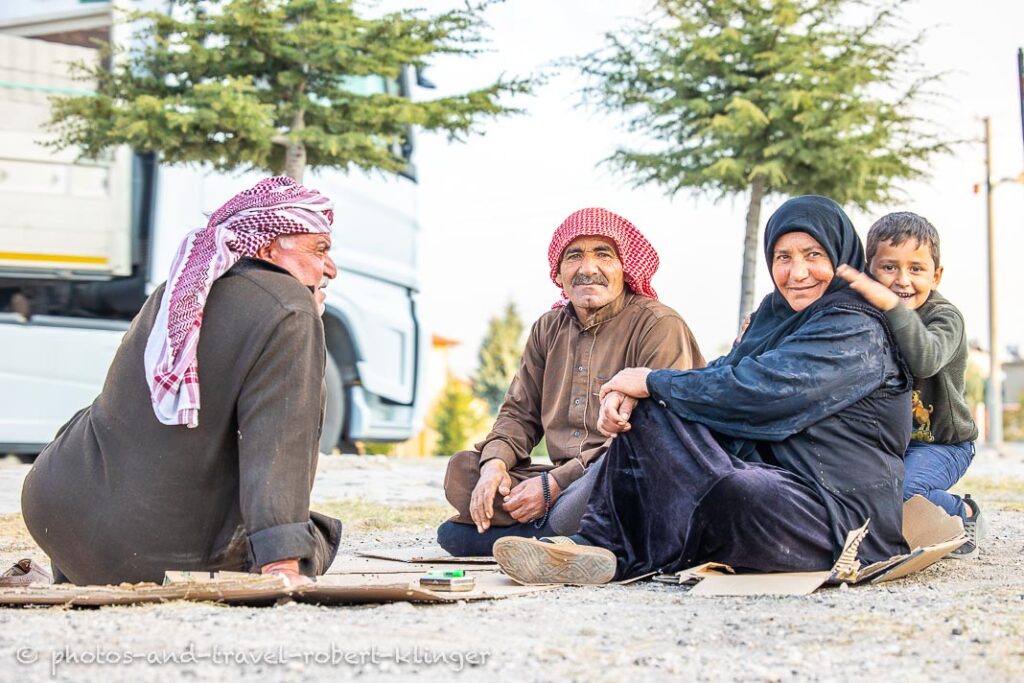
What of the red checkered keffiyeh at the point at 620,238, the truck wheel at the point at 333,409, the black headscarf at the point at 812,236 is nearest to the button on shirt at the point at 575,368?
the red checkered keffiyeh at the point at 620,238

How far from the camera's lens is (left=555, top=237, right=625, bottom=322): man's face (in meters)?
4.64

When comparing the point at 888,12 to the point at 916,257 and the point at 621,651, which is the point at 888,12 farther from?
the point at 621,651

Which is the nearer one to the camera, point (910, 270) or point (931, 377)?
point (910, 270)

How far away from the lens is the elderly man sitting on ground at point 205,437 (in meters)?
2.98

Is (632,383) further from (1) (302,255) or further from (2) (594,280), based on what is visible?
(1) (302,255)

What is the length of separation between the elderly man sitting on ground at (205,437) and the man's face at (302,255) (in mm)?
28

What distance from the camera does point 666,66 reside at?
13.0 metres

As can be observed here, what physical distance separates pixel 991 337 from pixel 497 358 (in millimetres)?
19028

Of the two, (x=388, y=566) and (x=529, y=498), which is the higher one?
(x=529, y=498)

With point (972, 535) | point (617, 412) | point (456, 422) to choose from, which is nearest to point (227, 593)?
point (617, 412)

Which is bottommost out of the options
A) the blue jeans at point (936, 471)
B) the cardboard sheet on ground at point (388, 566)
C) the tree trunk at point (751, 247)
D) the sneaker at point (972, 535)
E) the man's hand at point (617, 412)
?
the cardboard sheet on ground at point (388, 566)

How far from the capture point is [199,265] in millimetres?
3146

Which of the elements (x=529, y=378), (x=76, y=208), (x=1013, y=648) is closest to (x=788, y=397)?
(x=1013, y=648)

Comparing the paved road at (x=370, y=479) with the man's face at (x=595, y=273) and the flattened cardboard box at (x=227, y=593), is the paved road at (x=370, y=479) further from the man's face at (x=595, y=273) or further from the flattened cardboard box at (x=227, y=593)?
the flattened cardboard box at (x=227, y=593)
